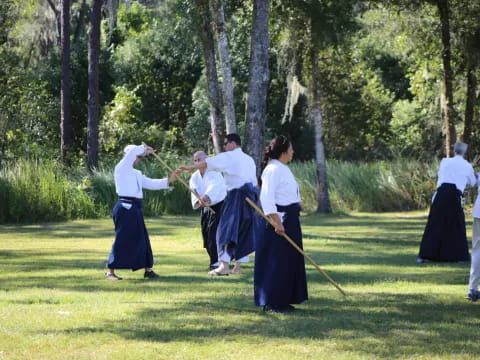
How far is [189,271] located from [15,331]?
5.32m

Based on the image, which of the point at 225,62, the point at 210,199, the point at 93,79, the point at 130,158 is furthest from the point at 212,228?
the point at 93,79

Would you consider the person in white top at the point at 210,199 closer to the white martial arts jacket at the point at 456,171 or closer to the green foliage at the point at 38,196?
the white martial arts jacket at the point at 456,171

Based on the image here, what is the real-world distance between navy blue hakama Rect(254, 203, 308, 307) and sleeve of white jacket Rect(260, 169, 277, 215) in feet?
0.80

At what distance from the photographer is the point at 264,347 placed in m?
7.82

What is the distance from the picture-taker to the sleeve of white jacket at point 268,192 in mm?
9281

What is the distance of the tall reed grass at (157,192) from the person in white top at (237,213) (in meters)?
14.3

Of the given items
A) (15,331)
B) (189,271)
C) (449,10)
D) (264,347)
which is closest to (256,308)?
(264,347)

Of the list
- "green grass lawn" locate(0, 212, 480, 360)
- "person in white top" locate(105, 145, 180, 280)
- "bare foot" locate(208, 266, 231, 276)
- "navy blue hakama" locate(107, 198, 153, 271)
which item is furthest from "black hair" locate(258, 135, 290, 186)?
"bare foot" locate(208, 266, 231, 276)

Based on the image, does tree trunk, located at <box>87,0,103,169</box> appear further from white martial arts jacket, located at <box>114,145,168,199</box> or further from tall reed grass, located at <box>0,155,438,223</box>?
white martial arts jacket, located at <box>114,145,168,199</box>

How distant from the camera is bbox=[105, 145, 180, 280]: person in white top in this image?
12.4 metres

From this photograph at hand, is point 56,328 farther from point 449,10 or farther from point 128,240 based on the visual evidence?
point 449,10

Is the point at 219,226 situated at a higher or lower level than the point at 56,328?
higher

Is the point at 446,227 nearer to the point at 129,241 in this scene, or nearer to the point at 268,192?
the point at 129,241

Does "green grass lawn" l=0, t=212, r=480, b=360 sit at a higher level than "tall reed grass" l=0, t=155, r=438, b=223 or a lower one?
lower
